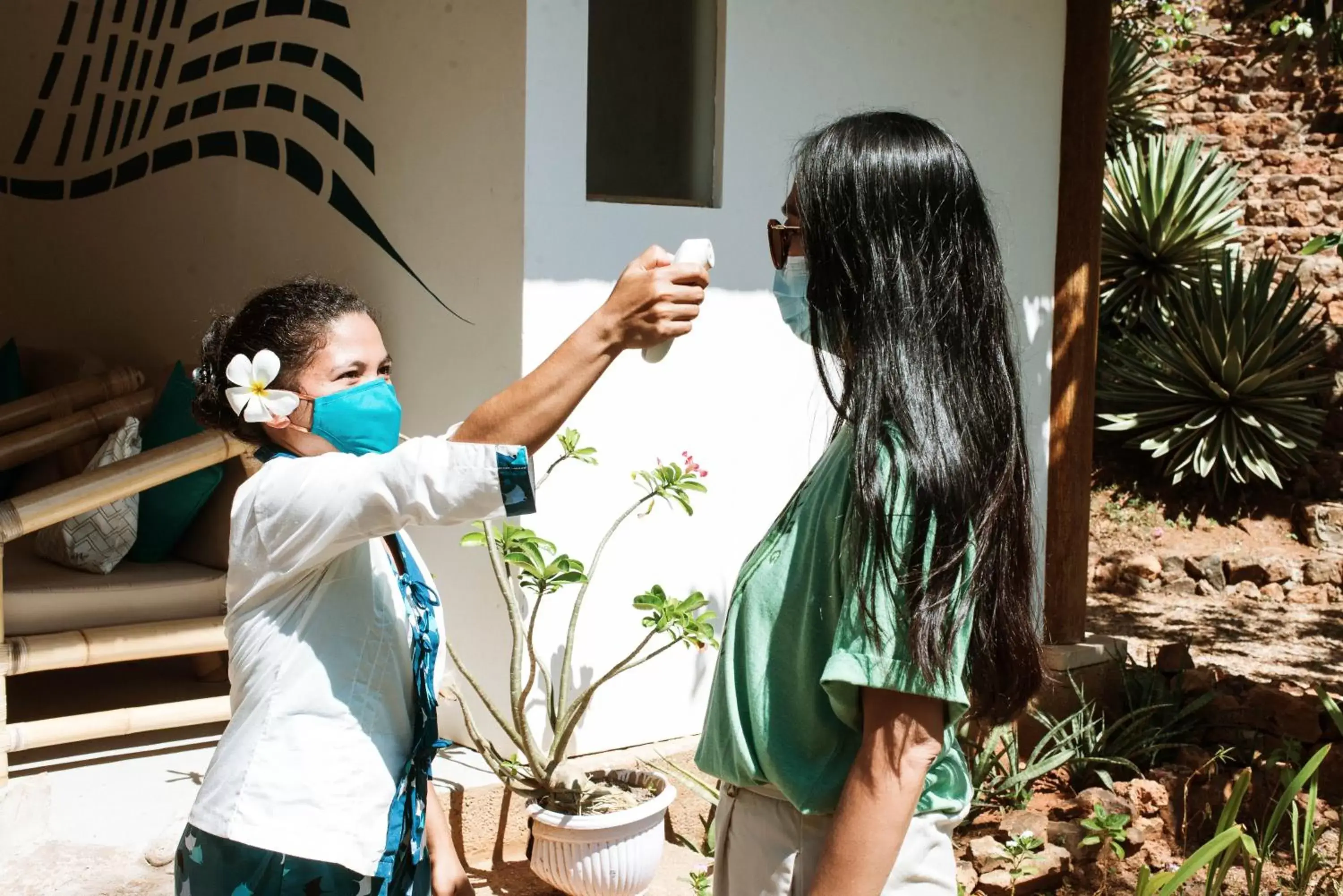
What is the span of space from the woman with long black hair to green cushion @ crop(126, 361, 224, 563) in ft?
9.98

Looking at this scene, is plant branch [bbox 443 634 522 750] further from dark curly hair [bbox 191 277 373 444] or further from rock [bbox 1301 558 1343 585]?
rock [bbox 1301 558 1343 585]

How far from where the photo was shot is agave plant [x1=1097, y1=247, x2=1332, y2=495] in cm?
748

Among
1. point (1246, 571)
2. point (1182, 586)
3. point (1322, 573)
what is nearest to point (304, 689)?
point (1182, 586)

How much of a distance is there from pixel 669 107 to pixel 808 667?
108 inches

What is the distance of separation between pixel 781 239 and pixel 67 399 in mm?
3852

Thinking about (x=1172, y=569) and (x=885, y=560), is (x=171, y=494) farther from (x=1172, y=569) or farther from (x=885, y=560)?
(x=1172, y=569)

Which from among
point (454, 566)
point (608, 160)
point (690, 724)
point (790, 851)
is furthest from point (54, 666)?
point (790, 851)

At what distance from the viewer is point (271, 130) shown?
171 inches

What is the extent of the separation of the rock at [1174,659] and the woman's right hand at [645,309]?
3.85m

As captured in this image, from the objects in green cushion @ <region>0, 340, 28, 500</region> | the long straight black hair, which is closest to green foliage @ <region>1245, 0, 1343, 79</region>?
the long straight black hair

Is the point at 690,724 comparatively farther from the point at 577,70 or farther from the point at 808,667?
the point at 808,667

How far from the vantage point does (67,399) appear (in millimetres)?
4621

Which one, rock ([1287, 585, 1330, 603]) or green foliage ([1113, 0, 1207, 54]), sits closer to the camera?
rock ([1287, 585, 1330, 603])

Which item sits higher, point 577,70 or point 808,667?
point 577,70
